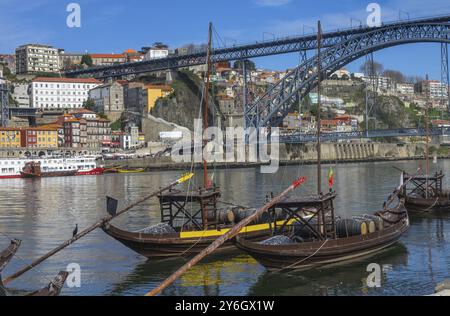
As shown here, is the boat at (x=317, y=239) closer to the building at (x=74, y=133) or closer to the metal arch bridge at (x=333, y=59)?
the metal arch bridge at (x=333, y=59)

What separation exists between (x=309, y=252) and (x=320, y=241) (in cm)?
52

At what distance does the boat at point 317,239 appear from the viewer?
1609 centimetres

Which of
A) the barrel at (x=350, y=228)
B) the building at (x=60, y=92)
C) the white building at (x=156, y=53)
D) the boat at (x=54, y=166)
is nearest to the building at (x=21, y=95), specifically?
the building at (x=60, y=92)

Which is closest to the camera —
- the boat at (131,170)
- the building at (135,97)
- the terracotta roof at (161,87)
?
the boat at (131,170)

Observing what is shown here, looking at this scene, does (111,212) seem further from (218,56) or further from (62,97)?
(62,97)

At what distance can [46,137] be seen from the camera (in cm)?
8325

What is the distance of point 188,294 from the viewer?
48.3 ft

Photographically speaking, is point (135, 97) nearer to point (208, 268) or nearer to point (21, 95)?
point (21, 95)

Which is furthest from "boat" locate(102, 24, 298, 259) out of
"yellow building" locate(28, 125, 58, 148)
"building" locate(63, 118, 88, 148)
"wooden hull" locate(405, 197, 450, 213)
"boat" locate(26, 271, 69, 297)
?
"building" locate(63, 118, 88, 148)

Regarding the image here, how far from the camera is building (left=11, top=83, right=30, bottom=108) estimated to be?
329 ft

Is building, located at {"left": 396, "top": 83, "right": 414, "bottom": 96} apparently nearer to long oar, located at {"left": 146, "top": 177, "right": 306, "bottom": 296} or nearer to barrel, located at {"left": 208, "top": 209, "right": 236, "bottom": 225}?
barrel, located at {"left": 208, "top": 209, "right": 236, "bottom": 225}

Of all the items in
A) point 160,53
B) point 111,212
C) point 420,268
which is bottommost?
point 420,268
